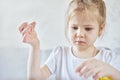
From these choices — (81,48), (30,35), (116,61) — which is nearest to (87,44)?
(81,48)

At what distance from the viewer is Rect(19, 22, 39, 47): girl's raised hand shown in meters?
1.15

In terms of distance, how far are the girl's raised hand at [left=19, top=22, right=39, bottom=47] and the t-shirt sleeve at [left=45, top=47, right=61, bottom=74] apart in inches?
3.3

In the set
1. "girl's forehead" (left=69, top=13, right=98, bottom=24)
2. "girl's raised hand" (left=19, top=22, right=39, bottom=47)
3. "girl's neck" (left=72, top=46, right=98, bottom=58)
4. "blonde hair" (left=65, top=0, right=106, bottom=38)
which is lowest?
"girl's neck" (left=72, top=46, right=98, bottom=58)

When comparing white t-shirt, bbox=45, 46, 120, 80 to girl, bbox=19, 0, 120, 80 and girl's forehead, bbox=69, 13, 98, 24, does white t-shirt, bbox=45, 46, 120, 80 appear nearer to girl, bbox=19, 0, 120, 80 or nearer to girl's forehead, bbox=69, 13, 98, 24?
girl, bbox=19, 0, 120, 80

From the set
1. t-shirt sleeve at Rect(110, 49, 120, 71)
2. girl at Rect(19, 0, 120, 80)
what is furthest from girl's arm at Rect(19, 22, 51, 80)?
t-shirt sleeve at Rect(110, 49, 120, 71)

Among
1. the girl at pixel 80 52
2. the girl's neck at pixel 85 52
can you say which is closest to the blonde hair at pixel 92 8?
the girl at pixel 80 52

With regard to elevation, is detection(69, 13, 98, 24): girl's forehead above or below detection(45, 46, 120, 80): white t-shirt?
above

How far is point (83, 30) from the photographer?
3.66 ft

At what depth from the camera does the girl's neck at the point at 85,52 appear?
1.13 meters

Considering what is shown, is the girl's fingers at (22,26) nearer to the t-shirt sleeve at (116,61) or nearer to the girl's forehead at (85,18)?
the girl's forehead at (85,18)

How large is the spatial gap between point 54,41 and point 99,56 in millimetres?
207

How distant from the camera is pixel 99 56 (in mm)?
1123

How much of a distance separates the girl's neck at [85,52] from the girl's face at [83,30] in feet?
0.05

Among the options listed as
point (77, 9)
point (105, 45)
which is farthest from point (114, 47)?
point (77, 9)
